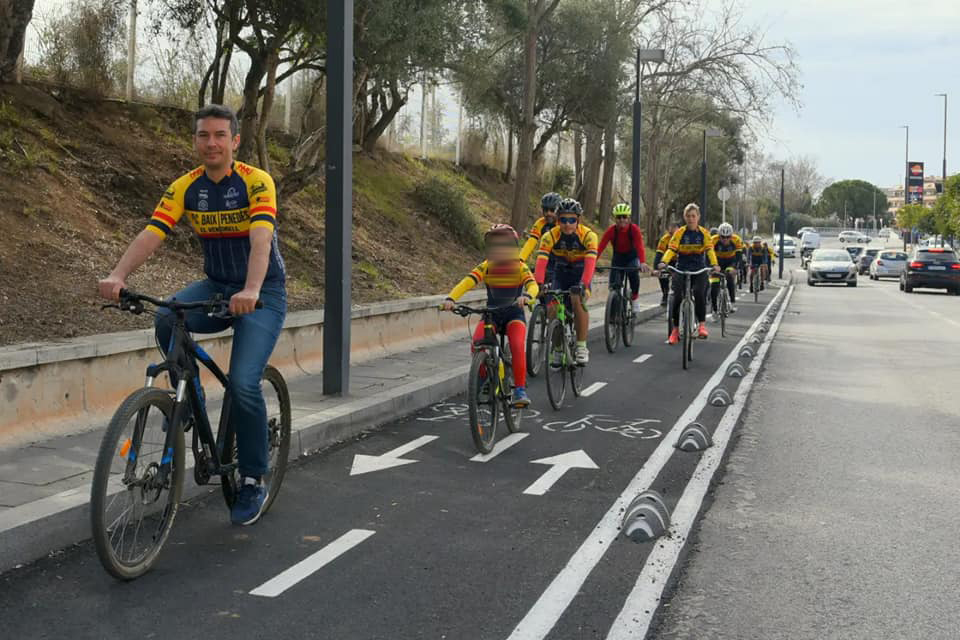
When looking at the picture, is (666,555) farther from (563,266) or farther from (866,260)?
(866,260)

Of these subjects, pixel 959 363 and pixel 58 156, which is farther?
pixel 959 363

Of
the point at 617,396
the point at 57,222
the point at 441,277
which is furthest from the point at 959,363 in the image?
the point at 57,222

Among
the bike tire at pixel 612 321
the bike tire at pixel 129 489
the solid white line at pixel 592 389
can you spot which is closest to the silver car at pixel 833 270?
the bike tire at pixel 612 321

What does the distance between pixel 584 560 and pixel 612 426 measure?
12.9 ft

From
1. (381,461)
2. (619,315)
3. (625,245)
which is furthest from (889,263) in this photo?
(381,461)

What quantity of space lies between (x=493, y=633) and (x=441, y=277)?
48.8 feet

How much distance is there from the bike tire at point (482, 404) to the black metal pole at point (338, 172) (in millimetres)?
1725

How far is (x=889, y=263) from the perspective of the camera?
50469 millimetres

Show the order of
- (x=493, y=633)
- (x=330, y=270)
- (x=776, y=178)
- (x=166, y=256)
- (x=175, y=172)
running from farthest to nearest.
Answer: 1. (x=776, y=178)
2. (x=175, y=172)
3. (x=166, y=256)
4. (x=330, y=270)
5. (x=493, y=633)

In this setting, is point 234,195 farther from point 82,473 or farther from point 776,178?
point 776,178

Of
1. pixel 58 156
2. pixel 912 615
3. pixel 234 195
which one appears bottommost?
pixel 912 615

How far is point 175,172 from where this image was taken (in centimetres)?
1405

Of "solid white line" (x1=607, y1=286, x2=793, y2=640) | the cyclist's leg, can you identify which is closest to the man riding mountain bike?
"solid white line" (x1=607, y1=286, x2=793, y2=640)

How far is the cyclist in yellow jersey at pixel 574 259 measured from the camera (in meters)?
10.1
